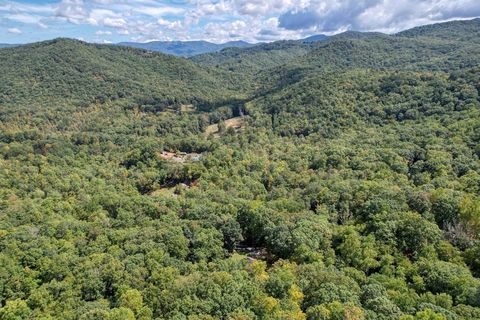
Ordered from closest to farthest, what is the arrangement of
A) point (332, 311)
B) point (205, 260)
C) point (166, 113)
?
point (332, 311), point (205, 260), point (166, 113)

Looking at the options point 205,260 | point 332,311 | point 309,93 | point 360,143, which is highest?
point 309,93

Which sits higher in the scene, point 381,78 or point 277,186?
point 381,78

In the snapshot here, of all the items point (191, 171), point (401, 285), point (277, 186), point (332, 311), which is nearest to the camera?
point (332, 311)

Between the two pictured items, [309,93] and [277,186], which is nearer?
→ [277,186]

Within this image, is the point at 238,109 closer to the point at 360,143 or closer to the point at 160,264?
the point at 360,143

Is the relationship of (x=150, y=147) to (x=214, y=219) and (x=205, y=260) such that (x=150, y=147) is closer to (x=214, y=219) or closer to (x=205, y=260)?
(x=214, y=219)

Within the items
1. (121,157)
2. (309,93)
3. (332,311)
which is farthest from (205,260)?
(309,93)

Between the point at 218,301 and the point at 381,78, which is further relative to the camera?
the point at 381,78

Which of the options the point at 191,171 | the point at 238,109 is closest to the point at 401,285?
the point at 191,171

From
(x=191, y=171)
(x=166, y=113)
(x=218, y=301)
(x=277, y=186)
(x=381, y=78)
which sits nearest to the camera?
(x=218, y=301)
